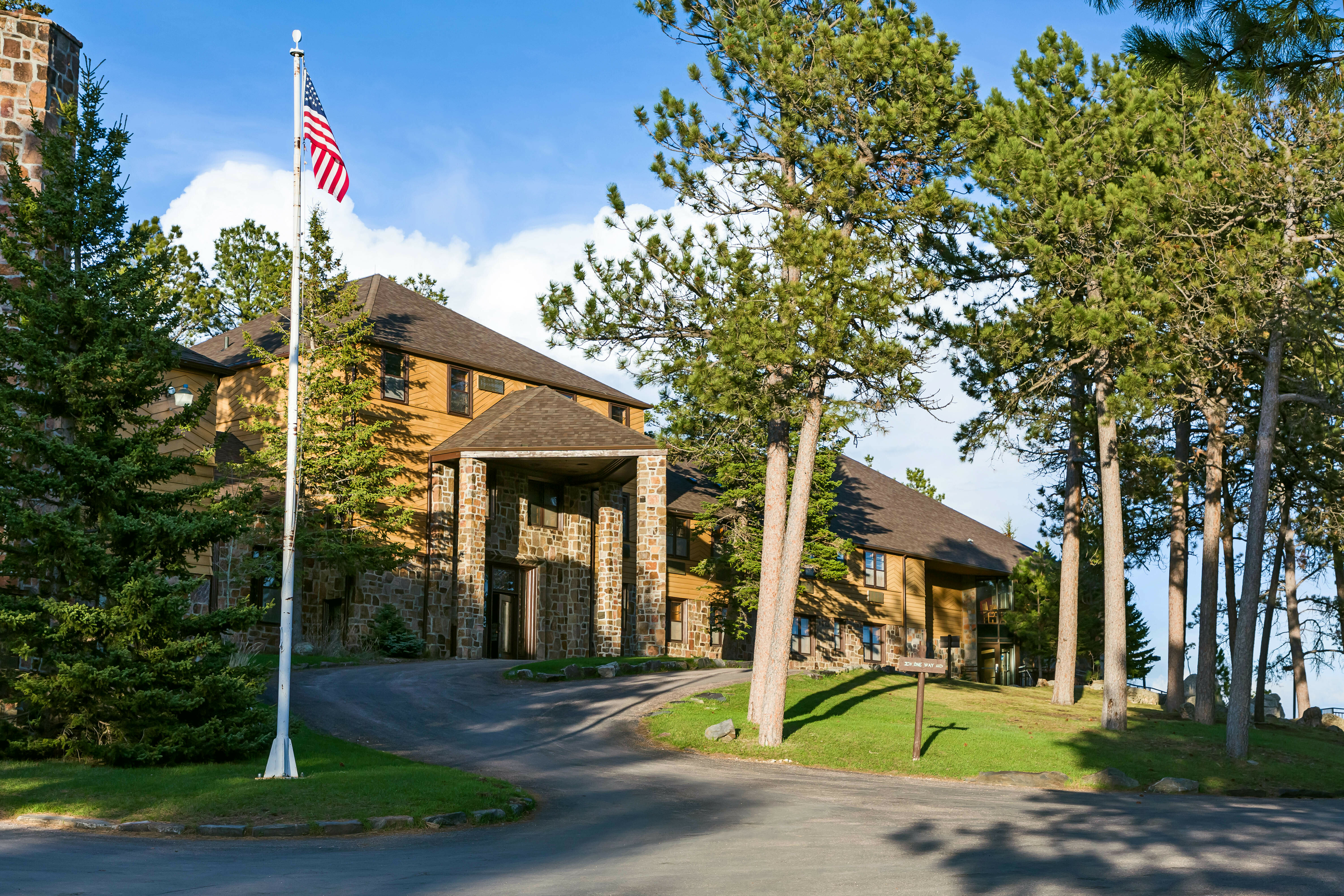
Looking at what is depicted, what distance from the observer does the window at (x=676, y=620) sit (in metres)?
39.0

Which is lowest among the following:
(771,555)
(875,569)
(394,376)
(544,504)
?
(875,569)

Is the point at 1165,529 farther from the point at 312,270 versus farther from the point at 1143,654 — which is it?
the point at 312,270

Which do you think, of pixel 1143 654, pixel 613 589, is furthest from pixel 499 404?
pixel 1143 654

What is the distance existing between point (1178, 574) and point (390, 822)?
934 inches

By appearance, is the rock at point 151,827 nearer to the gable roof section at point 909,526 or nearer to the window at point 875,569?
the gable roof section at point 909,526

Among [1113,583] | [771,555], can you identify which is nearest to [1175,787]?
[1113,583]

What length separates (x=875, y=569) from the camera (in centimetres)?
4562

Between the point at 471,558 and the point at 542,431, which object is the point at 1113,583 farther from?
the point at 471,558

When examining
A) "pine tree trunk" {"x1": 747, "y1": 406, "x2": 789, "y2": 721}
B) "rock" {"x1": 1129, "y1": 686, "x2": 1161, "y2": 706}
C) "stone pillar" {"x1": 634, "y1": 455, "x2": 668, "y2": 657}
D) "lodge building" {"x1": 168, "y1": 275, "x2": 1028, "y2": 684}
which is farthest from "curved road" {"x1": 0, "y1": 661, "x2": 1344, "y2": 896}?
"rock" {"x1": 1129, "y1": 686, "x2": 1161, "y2": 706}

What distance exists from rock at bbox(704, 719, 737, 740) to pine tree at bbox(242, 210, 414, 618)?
42.2 ft

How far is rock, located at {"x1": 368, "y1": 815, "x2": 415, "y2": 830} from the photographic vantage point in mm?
12625

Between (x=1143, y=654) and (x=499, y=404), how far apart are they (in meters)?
26.7

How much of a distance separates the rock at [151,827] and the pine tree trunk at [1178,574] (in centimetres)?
2480

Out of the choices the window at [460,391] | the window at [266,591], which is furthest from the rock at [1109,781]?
the window at [460,391]
